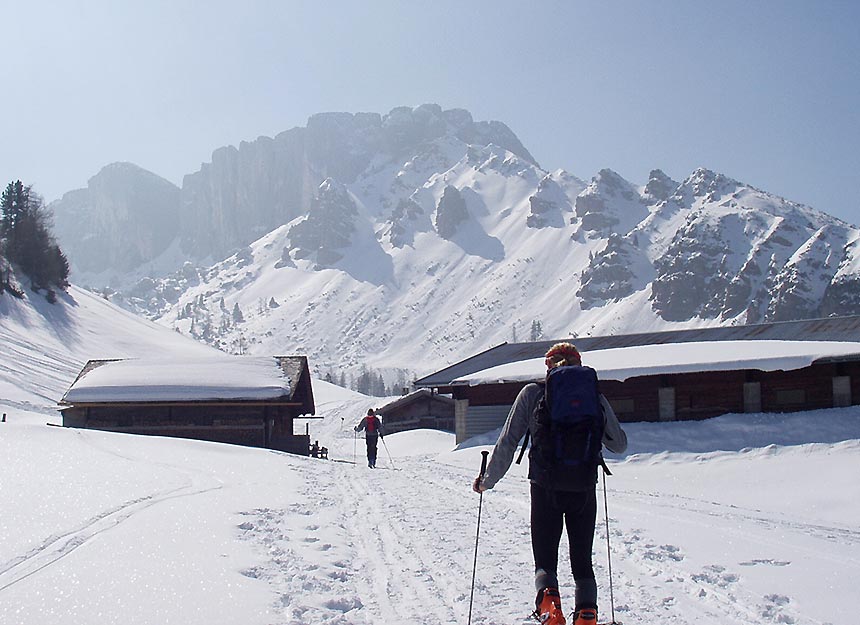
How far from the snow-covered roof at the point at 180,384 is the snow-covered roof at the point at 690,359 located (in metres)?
8.33

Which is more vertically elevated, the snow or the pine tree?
the pine tree

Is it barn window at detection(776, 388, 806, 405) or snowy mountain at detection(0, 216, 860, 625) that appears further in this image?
barn window at detection(776, 388, 806, 405)

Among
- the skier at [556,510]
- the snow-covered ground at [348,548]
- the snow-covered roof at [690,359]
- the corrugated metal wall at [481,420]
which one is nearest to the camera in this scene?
the skier at [556,510]

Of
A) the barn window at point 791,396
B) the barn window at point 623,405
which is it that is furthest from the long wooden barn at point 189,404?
the barn window at point 791,396

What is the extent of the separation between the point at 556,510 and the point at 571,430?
2.00ft

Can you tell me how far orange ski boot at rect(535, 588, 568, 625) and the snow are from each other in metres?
0.60

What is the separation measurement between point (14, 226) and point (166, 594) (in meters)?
94.1

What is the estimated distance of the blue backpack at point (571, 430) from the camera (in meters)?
5.53

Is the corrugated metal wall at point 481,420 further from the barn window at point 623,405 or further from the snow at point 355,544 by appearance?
the snow at point 355,544

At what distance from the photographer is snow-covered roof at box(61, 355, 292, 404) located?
107 feet

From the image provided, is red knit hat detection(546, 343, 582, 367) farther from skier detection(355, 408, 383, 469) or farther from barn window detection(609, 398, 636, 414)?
barn window detection(609, 398, 636, 414)

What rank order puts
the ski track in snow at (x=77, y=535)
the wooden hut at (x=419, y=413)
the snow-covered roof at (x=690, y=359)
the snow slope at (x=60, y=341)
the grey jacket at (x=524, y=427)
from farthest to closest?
the wooden hut at (x=419, y=413) < the snow slope at (x=60, y=341) < the snow-covered roof at (x=690, y=359) < the ski track in snow at (x=77, y=535) < the grey jacket at (x=524, y=427)

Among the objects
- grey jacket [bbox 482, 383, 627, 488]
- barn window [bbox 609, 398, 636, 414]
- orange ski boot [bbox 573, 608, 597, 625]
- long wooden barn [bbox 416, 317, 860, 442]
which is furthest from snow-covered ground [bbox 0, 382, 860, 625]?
barn window [bbox 609, 398, 636, 414]

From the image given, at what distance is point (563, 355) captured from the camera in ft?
19.6
